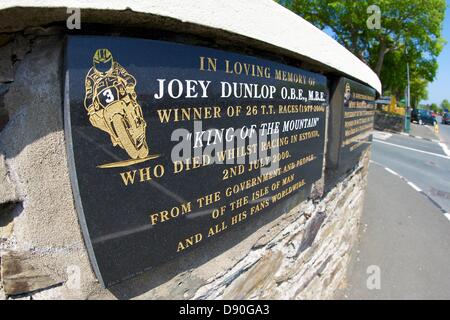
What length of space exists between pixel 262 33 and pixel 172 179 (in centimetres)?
86

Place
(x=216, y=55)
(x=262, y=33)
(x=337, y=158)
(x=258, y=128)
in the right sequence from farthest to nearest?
(x=337, y=158) → (x=258, y=128) → (x=262, y=33) → (x=216, y=55)

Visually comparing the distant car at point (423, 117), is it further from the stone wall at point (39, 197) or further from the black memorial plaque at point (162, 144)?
the stone wall at point (39, 197)

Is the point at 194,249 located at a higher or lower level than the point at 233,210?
lower

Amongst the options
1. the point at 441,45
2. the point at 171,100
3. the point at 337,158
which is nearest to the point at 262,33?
the point at 171,100

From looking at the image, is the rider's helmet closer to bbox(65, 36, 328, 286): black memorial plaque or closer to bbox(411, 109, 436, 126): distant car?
bbox(65, 36, 328, 286): black memorial plaque

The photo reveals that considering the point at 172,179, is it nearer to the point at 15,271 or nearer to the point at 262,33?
the point at 15,271

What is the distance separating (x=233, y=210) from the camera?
1603 millimetres

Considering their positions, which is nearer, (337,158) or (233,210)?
(233,210)

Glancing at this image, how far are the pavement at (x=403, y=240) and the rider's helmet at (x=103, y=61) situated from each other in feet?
11.9

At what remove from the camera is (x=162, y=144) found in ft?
3.91

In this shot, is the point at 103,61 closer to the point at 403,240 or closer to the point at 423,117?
the point at 403,240

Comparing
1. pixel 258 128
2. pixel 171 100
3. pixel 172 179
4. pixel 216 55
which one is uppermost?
pixel 216 55

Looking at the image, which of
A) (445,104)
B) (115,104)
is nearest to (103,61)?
(115,104)

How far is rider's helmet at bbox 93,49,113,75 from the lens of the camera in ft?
3.31
